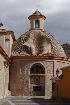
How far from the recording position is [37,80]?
130ft

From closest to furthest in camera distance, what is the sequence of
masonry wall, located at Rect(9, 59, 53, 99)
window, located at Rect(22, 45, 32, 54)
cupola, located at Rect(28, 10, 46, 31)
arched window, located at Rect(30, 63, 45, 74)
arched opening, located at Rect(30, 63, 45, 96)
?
masonry wall, located at Rect(9, 59, 53, 99) < arched opening, located at Rect(30, 63, 45, 96) < arched window, located at Rect(30, 63, 45, 74) < window, located at Rect(22, 45, 32, 54) < cupola, located at Rect(28, 10, 46, 31)

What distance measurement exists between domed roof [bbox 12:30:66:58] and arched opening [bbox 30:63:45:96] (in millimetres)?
1662

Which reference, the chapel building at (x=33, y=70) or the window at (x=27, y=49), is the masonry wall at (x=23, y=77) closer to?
the chapel building at (x=33, y=70)

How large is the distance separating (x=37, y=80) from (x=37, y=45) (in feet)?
15.3

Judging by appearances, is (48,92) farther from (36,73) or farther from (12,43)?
(12,43)

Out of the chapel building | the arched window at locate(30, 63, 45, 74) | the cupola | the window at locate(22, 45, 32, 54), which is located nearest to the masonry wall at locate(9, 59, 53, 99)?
the chapel building

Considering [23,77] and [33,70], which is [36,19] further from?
[23,77]

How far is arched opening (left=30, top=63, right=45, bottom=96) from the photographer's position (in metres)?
39.1

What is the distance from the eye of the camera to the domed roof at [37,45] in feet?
133

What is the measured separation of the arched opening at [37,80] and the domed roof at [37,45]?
1.66 metres

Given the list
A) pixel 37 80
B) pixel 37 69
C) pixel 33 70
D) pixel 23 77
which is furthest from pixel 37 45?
pixel 23 77

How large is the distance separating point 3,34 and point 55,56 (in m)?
6.88

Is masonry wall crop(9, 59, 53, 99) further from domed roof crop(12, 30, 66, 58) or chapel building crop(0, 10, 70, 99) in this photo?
domed roof crop(12, 30, 66, 58)

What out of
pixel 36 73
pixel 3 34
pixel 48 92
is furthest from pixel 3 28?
pixel 48 92
